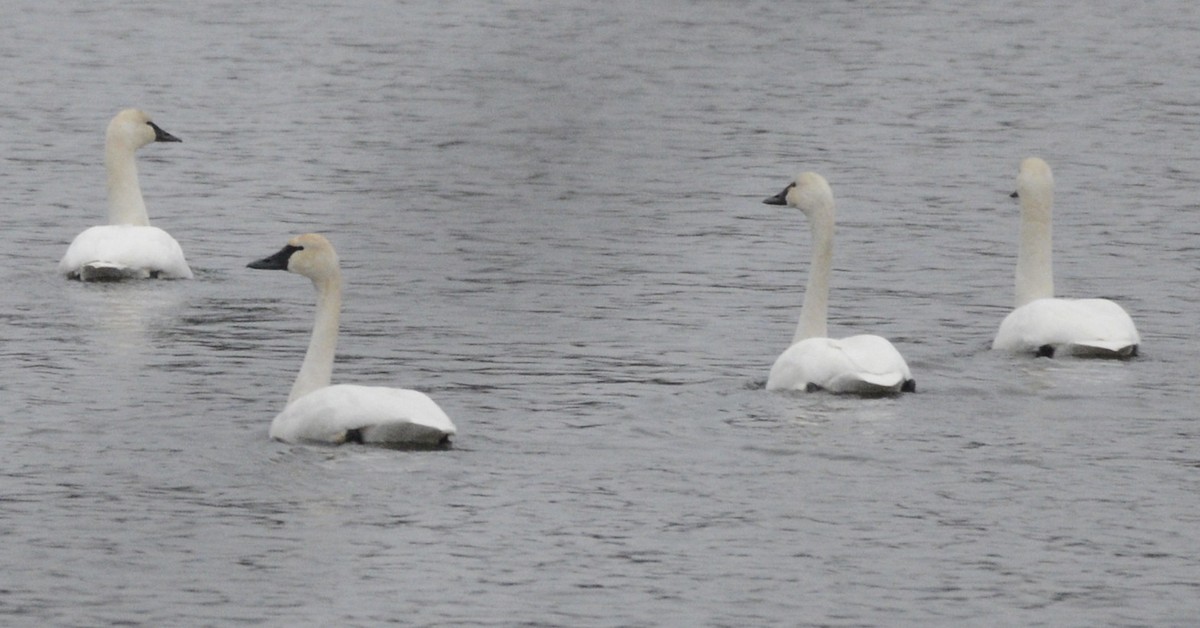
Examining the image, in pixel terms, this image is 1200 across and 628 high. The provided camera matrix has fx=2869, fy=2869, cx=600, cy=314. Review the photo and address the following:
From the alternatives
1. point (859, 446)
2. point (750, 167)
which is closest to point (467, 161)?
point (750, 167)

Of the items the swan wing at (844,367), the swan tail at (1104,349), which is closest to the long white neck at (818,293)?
the swan wing at (844,367)

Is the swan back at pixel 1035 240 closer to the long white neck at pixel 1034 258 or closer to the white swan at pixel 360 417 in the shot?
the long white neck at pixel 1034 258

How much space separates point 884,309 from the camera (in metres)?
19.1

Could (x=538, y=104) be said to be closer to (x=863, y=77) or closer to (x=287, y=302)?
(x=863, y=77)

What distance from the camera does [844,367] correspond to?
607 inches

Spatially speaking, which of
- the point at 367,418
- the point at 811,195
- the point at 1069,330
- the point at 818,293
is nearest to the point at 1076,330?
the point at 1069,330

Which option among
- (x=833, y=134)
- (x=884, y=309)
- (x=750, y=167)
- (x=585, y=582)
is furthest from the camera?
(x=833, y=134)

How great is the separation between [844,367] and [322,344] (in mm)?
2808

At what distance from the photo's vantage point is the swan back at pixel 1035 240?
18.1 metres

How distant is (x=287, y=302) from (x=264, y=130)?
31.2 ft

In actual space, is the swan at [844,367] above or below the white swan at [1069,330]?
below

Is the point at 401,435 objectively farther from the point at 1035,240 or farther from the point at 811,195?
the point at 1035,240

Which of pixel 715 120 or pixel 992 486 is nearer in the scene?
pixel 992 486

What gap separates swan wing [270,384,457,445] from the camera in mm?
13812
